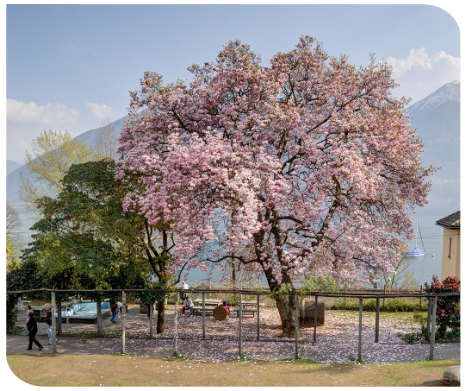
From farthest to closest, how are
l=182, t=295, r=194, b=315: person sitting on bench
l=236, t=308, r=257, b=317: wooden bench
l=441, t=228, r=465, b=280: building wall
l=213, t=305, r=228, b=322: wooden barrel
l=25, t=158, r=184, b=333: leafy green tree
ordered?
1. l=441, t=228, r=465, b=280: building wall
2. l=182, t=295, r=194, b=315: person sitting on bench
3. l=236, t=308, r=257, b=317: wooden bench
4. l=213, t=305, r=228, b=322: wooden barrel
5. l=25, t=158, r=184, b=333: leafy green tree

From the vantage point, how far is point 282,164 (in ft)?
59.8

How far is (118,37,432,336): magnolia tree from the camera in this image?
15.3 meters

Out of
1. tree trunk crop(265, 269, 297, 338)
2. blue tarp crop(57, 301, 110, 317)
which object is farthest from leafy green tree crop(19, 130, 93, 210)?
tree trunk crop(265, 269, 297, 338)

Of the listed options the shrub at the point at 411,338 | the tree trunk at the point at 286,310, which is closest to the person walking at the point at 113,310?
the tree trunk at the point at 286,310

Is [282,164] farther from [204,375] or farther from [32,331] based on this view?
[32,331]

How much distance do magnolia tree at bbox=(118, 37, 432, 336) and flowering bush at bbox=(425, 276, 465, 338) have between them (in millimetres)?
2419

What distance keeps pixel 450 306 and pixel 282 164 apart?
9805 mm

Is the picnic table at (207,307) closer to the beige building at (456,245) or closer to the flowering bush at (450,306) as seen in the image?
the flowering bush at (450,306)

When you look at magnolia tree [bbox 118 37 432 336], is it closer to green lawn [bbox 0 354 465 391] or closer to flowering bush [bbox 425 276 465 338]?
flowering bush [bbox 425 276 465 338]

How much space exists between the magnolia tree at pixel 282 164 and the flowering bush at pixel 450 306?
2419 mm

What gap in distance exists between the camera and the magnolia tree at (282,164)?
15.3 metres

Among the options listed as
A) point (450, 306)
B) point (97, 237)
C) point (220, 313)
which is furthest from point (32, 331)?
point (450, 306)

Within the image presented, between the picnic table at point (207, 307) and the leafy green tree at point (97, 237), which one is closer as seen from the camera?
the leafy green tree at point (97, 237)

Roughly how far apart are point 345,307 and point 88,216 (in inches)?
713
